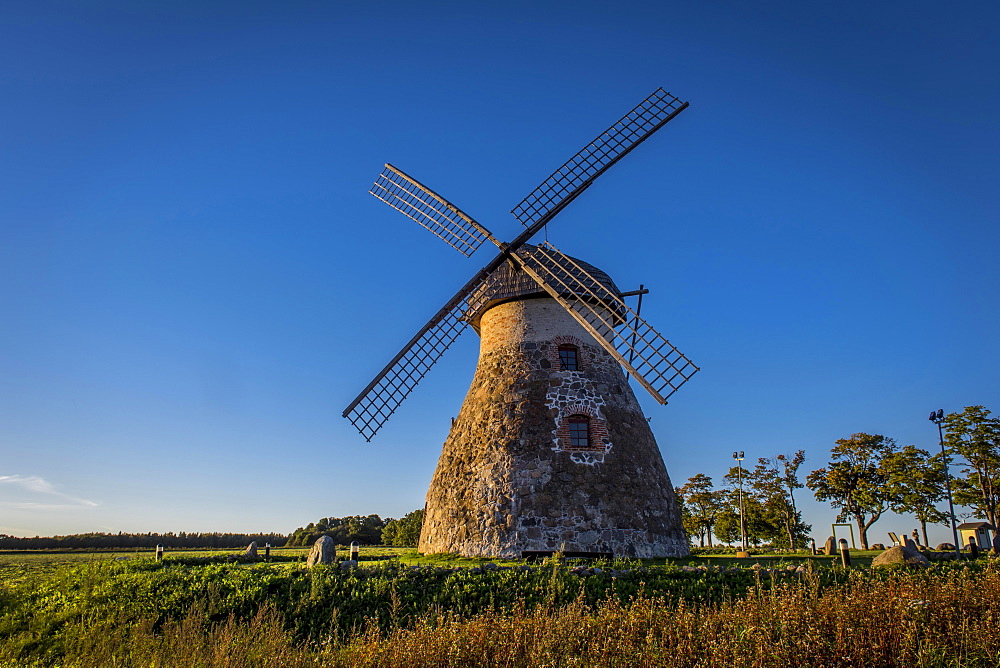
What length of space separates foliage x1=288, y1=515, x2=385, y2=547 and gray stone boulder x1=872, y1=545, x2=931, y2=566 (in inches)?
1172

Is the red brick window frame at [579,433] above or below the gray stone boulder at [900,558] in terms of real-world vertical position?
above

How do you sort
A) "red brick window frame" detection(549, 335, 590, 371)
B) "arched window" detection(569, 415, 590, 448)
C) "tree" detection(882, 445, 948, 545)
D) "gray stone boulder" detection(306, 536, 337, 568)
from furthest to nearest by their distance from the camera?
"tree" detection(882, 445, 948, 545), "red brick window frame" detection(549, 335, 590, 371), "arched window" detection(569, 415, 590, 448), "gray stone boulder" detection(306, 536, 337, 568)

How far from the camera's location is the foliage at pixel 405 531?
30.7 meters

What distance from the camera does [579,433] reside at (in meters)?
16.0

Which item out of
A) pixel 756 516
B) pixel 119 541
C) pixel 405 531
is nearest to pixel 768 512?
pixel 756 516

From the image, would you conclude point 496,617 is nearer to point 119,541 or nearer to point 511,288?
point 511,288

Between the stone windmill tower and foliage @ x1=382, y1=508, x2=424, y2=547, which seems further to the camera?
foliage @ x1=382, y1=508, x2=424, y2=547

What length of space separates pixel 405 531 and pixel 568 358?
18062 millimetres

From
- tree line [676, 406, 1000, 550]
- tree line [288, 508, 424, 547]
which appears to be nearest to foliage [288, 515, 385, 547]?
tree line [288, 508, 424, 547]

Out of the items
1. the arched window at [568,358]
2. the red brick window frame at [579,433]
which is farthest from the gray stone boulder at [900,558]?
the arched window at [568,358]

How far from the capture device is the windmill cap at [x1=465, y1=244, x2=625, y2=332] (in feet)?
58.0

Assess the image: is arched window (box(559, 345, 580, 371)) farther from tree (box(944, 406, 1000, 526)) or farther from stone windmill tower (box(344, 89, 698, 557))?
tree (box(944, 406, 1000, 526))

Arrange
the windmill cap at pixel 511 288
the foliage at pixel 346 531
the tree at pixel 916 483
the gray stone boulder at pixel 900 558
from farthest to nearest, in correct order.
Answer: the foliage at pixel 346 531 < the tree at pixel 916 483 < the windmill cap at pixel 511 288 < the gray stone boulder at pixel 900 558

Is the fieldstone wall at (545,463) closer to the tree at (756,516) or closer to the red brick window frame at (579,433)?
the red brick window frame at (579,433)
